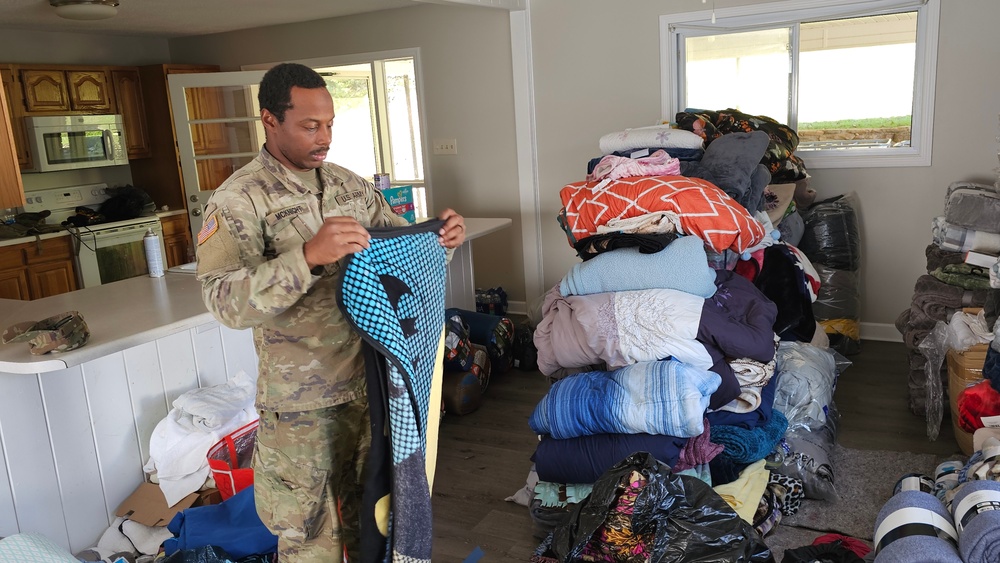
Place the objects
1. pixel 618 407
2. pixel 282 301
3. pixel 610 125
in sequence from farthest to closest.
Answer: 1. pixel 610 125
2. pixel 618 407
3. pixel 282 301

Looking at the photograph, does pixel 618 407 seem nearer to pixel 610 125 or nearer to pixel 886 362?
pixel 886 362

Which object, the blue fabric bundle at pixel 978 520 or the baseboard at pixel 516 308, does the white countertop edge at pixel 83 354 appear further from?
the baseboard at pixel 516 308

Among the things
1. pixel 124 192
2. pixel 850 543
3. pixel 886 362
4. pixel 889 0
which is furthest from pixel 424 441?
pixel 124 192

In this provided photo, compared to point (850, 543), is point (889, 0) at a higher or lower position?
higher

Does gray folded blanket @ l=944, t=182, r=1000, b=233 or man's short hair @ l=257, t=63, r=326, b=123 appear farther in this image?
gray folded blanket @ l=944, t=182, r=1000, b=233

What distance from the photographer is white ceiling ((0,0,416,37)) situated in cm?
475

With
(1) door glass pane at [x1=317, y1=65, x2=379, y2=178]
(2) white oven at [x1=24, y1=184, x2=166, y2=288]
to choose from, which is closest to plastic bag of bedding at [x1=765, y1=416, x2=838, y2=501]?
Answer: (2) white oven at [x1=24, y1=184, x2=166, y2=288]

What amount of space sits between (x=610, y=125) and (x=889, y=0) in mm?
1601

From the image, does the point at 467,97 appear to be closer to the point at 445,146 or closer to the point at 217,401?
the point at 445,146

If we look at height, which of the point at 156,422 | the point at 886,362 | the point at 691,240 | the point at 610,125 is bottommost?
the point at 886,362

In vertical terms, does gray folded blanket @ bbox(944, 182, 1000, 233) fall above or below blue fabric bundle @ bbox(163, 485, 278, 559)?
above

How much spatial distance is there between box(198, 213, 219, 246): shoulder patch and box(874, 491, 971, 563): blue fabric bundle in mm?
1502

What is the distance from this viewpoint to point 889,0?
→ 13.2ft

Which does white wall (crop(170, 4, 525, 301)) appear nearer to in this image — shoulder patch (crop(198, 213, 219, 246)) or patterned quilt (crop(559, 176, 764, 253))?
patterned quilt (crop(559, 176, 764, 253))
